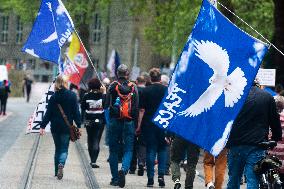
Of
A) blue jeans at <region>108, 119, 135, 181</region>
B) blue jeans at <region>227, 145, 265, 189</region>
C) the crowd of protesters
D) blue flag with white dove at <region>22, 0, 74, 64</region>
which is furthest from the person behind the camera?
blue flag with white dove at <region>22, 0, 74, 64</region>

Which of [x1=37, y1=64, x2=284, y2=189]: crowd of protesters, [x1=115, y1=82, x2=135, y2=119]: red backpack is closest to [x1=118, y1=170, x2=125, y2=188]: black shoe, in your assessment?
[x1=37, y1=64, x2=284, y2=189]: crowd of protesters

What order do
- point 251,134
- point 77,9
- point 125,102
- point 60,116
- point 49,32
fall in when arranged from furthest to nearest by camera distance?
point 77,9
point 49,32
point 60,116
point 125,102
point 251,134

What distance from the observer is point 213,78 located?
1085cm

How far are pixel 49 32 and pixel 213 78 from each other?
28.9 feet

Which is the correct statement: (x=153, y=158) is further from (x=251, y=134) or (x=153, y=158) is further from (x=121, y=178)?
(x=251, y=134)

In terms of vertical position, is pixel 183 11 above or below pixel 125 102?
above

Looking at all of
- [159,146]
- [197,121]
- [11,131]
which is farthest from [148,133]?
[11,131]

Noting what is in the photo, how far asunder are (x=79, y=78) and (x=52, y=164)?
278 centimetres

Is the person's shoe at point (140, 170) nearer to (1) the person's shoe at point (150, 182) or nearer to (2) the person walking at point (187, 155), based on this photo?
(1) the person's shoe at point (150, 182)

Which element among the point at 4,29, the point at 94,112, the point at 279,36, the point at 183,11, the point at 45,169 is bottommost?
the point at 45,169

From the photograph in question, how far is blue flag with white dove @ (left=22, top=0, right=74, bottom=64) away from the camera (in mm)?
19062

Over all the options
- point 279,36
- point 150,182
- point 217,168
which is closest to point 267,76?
point 150,182

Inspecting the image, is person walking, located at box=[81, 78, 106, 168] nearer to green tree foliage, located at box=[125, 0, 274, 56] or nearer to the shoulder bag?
the shoulder bag

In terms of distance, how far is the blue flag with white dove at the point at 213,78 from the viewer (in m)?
10.7
